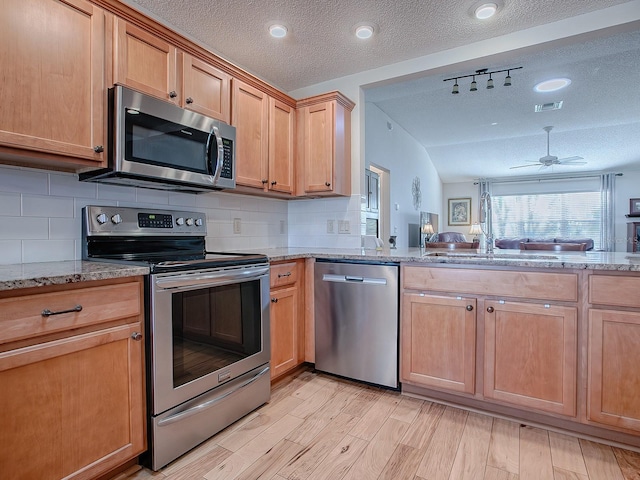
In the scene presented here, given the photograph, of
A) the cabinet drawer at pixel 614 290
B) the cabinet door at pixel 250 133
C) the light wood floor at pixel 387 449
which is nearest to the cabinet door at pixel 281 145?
the cabinet door at pixel 250 133

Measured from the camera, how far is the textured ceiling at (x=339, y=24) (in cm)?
206

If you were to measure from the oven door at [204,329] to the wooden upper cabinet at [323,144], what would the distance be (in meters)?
1.04

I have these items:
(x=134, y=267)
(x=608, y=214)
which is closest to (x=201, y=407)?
(x=134, y=267)

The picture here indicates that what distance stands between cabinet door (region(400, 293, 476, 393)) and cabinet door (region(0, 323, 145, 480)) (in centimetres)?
142

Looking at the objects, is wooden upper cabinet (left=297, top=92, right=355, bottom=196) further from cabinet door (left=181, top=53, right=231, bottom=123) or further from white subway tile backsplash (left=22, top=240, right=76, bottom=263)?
white subway tile backsplash (left=22, top=240, right=76, bottom=263)

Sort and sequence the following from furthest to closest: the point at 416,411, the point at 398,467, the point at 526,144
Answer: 1. the point at 526,144
2. the point at 416,411
3. the point at 398,467

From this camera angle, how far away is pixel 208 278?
1633 mm

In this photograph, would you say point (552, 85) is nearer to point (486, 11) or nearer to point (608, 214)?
point (486, 11)

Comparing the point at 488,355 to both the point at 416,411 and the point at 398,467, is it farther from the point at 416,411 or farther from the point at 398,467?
the point at 398,467

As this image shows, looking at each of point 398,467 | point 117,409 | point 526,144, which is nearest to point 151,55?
point 117,409

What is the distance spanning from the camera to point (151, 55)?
180 cm

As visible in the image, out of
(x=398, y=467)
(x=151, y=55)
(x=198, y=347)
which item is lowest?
(x=398, y=467)

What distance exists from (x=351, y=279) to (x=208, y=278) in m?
0.96

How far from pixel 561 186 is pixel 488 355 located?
28.9 feet
